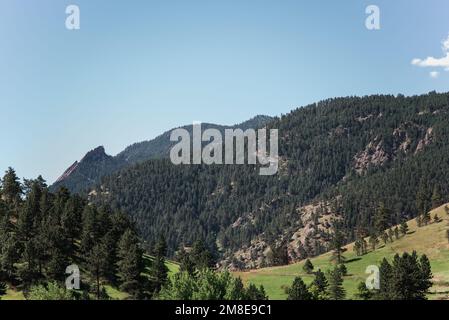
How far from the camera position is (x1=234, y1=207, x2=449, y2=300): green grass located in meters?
129

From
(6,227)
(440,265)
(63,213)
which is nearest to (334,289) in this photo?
(440,265)

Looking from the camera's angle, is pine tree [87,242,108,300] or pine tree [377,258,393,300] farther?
pine tree [87,242,108,300]

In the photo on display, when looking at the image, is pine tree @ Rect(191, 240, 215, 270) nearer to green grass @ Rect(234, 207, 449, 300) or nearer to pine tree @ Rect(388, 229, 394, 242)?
green grass @ Rect(234, 207, 449, 300)

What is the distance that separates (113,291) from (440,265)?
86.0m

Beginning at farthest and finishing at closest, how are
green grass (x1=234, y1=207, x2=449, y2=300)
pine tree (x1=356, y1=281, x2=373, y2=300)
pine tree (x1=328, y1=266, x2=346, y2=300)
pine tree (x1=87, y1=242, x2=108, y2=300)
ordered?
1. green grass (x1=234, y1=207, x2=449, y2=300)
2. pine tree (x1=328, y1=266, x2=346, y2=300)
3. pine tree (x1=356, y1=281, x2=373, y2=300)
4. pine tree (x1=87, y1=242, x2=108, y2=300)

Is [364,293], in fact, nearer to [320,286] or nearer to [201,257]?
[320,286]

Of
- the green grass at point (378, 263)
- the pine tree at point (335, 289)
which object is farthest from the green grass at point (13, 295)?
the pine tree at point (335, 289)

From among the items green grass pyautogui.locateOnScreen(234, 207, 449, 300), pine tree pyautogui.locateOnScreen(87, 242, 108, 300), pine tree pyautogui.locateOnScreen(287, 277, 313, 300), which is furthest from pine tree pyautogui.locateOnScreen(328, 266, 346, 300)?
pine tree pyautogui.locateOnScreen(87, 242, 108, 300)

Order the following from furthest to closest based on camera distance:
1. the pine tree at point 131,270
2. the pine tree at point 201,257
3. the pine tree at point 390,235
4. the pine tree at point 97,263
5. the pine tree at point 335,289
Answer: the pine tree at point 390,235 → the pine tree at point 201,257 → the pine tree at point 335,289 → the pine tree at point 131,270 → the pine tree at point 97,263

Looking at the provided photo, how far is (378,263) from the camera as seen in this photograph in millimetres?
154125

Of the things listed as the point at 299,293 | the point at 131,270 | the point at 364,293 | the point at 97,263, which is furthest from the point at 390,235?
the point at 97,263

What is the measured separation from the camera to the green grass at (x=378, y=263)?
12900 cm

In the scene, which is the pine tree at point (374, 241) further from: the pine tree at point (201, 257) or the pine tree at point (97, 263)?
the pine tree at point (97, 263)
